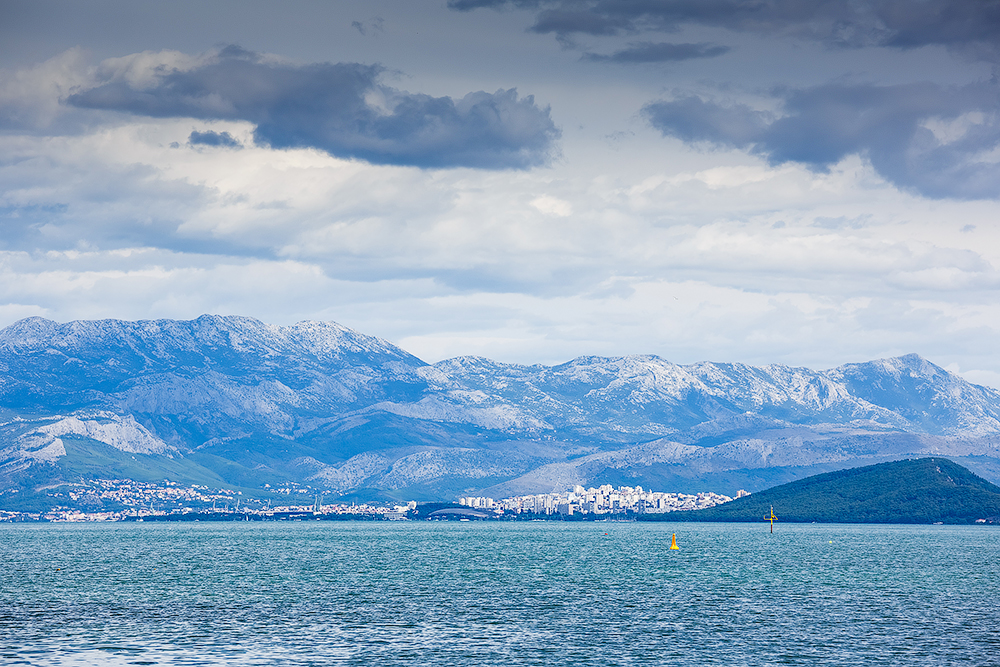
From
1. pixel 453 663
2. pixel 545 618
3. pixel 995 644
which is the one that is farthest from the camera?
pixel 545 618

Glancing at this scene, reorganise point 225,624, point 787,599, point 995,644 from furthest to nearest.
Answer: point 787,599
point 225,624
point 995,644

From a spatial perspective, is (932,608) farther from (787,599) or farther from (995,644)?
(995,644)

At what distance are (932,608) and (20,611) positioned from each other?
104419mm

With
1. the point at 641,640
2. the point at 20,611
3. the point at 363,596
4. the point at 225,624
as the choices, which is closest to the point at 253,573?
the point at 363,596

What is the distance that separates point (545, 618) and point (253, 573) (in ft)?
290

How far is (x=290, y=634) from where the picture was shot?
109125 millimetres

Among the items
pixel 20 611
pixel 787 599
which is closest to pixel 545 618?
pixel 787 599

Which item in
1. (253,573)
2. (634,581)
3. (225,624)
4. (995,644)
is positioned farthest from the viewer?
(253,573)

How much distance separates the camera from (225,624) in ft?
382

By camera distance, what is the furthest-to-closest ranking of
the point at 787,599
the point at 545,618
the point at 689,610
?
1. the point at 787,599
2. the point at 689,610
3. the point at 545,618

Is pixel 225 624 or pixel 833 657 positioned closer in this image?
pixel 833 657

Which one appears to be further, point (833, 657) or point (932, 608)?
point (932, 608)

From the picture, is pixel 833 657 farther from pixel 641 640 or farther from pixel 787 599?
pixel 787 599

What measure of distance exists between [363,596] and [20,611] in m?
41.4
